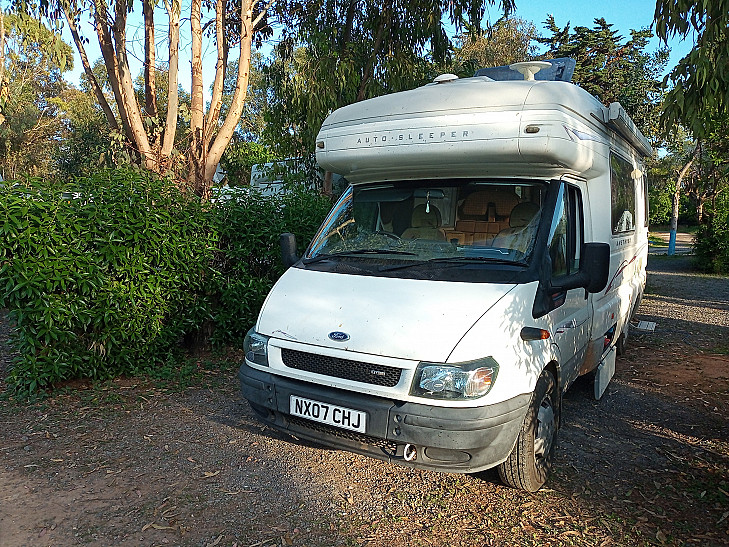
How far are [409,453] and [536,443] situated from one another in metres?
0.94

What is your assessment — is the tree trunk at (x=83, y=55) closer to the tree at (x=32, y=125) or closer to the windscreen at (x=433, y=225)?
the windscreen at (x=433, y=225)

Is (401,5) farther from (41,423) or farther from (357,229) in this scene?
(41,423)

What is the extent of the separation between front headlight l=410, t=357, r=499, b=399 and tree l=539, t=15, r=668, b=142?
1812 cm

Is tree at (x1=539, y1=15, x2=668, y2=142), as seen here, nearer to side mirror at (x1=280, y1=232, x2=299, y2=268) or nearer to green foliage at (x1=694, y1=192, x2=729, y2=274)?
green foliage at (x1=694, y1=192, x2=729, y2=274)

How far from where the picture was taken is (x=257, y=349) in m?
3.84

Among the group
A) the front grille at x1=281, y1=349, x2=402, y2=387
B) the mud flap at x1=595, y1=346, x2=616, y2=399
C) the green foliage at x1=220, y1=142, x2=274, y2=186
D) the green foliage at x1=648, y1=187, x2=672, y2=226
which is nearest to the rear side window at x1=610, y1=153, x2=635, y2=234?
the mud flap at x1=595, y1=346, x2=616, y2=399

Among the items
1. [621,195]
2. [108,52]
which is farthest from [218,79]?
[621,195]

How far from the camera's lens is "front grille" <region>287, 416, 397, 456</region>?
3.38m

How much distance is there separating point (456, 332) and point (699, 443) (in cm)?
276

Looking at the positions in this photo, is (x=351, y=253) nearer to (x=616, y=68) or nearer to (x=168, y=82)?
(x=168, y=82)

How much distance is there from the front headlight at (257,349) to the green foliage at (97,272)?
2.25m

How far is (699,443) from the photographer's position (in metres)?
4.65

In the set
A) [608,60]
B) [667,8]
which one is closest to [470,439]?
[667,8]

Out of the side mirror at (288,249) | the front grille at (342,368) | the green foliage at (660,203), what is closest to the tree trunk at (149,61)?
the side mirror at (288,249)
